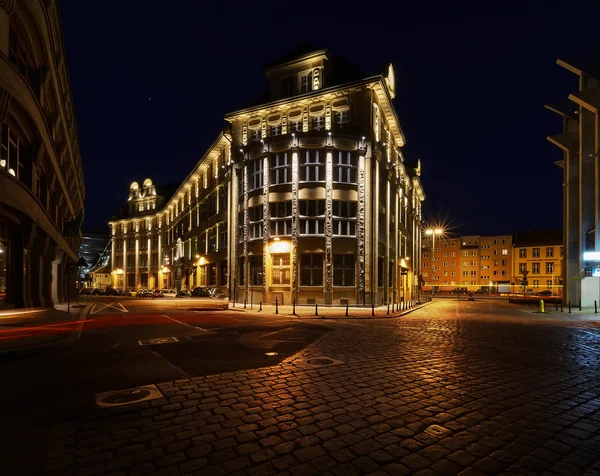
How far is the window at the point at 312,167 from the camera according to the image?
33031 mm

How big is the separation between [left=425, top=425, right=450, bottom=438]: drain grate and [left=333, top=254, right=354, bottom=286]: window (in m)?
27.7

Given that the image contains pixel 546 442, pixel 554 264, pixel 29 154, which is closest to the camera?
pixel 546 442

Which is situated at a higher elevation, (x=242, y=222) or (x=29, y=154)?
(x=29, y=154)

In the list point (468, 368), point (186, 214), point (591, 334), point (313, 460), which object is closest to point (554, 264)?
point (186, 214)

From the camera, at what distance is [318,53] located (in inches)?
1368

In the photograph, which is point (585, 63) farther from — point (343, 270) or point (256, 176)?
point (256, 176)

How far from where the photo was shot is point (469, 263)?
360ft

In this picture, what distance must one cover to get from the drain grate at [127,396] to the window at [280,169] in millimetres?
28046

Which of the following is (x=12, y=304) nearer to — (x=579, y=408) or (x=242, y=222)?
(x=242, y=222)

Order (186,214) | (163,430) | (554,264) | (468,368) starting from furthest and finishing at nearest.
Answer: (554,264)
(186,214)
(468,368)
(163,430)

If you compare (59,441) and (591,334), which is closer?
(59,441)

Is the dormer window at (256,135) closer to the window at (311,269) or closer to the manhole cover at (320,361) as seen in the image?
the window at (311,269)

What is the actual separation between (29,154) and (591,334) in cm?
2783

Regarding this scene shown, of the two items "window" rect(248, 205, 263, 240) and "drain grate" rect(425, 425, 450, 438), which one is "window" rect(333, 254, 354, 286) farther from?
"drain grate" rect(425, 425, 450, 438)
